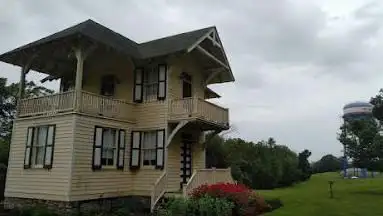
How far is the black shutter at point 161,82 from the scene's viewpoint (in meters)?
20.7

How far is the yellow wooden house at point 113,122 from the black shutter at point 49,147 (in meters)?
0.05

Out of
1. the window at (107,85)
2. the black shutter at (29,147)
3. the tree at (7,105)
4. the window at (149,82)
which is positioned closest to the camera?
the black shutter at (29,147)

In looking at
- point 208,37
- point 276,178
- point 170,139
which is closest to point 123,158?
point 170,139

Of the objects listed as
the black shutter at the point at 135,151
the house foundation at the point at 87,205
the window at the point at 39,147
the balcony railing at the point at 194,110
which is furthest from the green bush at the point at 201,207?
the window at the point at 39,147

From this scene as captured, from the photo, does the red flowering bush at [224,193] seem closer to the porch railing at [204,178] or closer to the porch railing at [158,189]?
the porch railing at [204,178]

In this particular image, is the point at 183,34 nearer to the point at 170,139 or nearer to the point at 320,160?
the point at 170,139

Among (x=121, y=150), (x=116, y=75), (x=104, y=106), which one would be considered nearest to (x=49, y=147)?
(x=104, y=106)

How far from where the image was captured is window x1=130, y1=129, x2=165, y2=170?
789 inches

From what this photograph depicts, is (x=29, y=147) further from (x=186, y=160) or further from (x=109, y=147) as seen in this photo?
(x=186, y=160)

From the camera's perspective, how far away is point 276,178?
45.9m

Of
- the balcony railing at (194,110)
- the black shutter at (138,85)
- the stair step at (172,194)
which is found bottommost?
the stair step at (172,194)

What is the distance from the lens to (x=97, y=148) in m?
18.8

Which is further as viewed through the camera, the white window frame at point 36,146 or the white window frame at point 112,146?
the white window frame at point 112,146

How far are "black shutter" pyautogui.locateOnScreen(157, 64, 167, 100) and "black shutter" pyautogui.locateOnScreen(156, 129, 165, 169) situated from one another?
1850 mm
